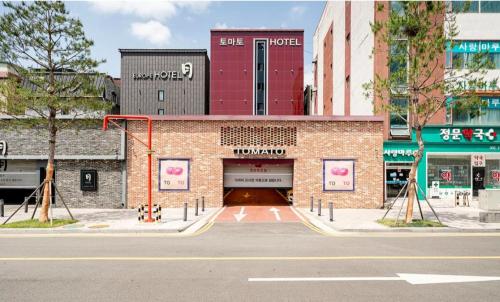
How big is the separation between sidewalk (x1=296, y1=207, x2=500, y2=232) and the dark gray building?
92.0ft

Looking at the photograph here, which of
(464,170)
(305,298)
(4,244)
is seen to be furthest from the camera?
(464,170)

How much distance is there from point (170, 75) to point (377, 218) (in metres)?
33.7

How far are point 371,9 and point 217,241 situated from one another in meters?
24.1

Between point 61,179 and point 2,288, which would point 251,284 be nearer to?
point 2,288

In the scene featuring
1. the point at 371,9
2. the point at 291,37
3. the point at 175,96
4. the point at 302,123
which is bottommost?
the point at 302,123

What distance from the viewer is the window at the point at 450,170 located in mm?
25938

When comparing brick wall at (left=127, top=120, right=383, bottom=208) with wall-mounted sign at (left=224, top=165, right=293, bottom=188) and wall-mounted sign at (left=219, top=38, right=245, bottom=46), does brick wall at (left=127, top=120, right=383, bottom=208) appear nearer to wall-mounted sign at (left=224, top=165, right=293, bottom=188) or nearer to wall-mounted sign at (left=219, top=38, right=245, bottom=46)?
wall-mounted sign at (left=224, top=165, right=293, bottom=188)

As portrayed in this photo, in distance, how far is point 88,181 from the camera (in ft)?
69.5

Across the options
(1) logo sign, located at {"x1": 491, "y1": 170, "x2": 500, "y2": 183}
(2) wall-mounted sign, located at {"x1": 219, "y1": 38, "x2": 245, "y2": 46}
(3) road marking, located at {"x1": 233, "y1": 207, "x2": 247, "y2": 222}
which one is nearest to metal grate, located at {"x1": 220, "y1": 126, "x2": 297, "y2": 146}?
(3) road marking, located at {"x1": 233, "y1": 207, "x2": 247, "y2": 222}

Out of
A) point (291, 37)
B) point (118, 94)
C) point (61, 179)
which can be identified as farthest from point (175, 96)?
point (61, 179)

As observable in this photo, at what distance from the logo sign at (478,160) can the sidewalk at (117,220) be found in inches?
773

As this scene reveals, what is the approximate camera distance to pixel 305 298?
6379 millimetres

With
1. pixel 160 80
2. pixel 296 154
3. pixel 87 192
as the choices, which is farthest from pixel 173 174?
pixel 160 80

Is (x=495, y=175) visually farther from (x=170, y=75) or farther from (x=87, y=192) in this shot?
(x=170, y=75)
